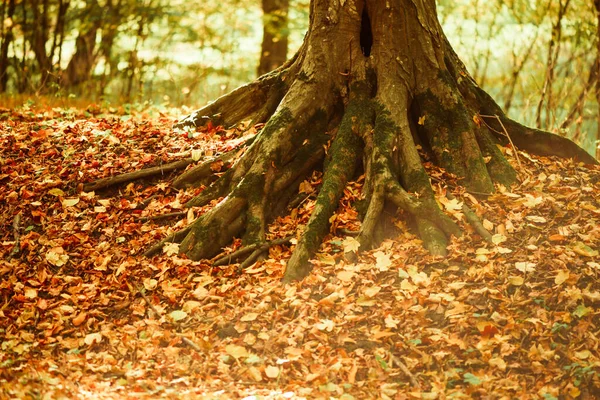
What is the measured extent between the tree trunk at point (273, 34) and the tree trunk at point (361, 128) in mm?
6856

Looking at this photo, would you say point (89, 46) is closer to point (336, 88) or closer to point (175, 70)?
point (175, 70)

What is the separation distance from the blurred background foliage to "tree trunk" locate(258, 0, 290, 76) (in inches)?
1.0

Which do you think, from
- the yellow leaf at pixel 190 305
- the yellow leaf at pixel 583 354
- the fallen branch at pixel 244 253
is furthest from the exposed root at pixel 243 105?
the yellow leaf at pixel 583 354

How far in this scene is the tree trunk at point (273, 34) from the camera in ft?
40.5

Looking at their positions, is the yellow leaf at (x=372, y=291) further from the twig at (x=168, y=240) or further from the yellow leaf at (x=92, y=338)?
the yellow leaf at (x=92, y=338)

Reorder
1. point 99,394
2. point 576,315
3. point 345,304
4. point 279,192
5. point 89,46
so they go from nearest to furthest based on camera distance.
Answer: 1. point 99,394
2. point 576,315
3. point 345,304
4. point 279,192
5. point 89,46

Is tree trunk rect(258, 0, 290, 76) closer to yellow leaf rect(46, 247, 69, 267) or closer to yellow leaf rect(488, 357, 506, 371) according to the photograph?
yellow leaf rect(46, 247, 69, 267)

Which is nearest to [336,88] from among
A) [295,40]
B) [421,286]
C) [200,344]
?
[421,286]

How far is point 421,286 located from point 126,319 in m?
2.34

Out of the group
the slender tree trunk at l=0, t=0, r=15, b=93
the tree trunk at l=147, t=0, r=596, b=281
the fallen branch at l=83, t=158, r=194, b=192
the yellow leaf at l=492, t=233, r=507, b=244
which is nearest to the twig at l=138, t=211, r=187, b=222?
the tree trunk at l=147, t=0, r=596, b=281

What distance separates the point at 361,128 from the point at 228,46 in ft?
32.4

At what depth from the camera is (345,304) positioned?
165 inches

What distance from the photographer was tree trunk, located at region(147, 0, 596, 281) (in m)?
5.00

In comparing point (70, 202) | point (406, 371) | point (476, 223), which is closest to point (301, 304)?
point (406, 371)
